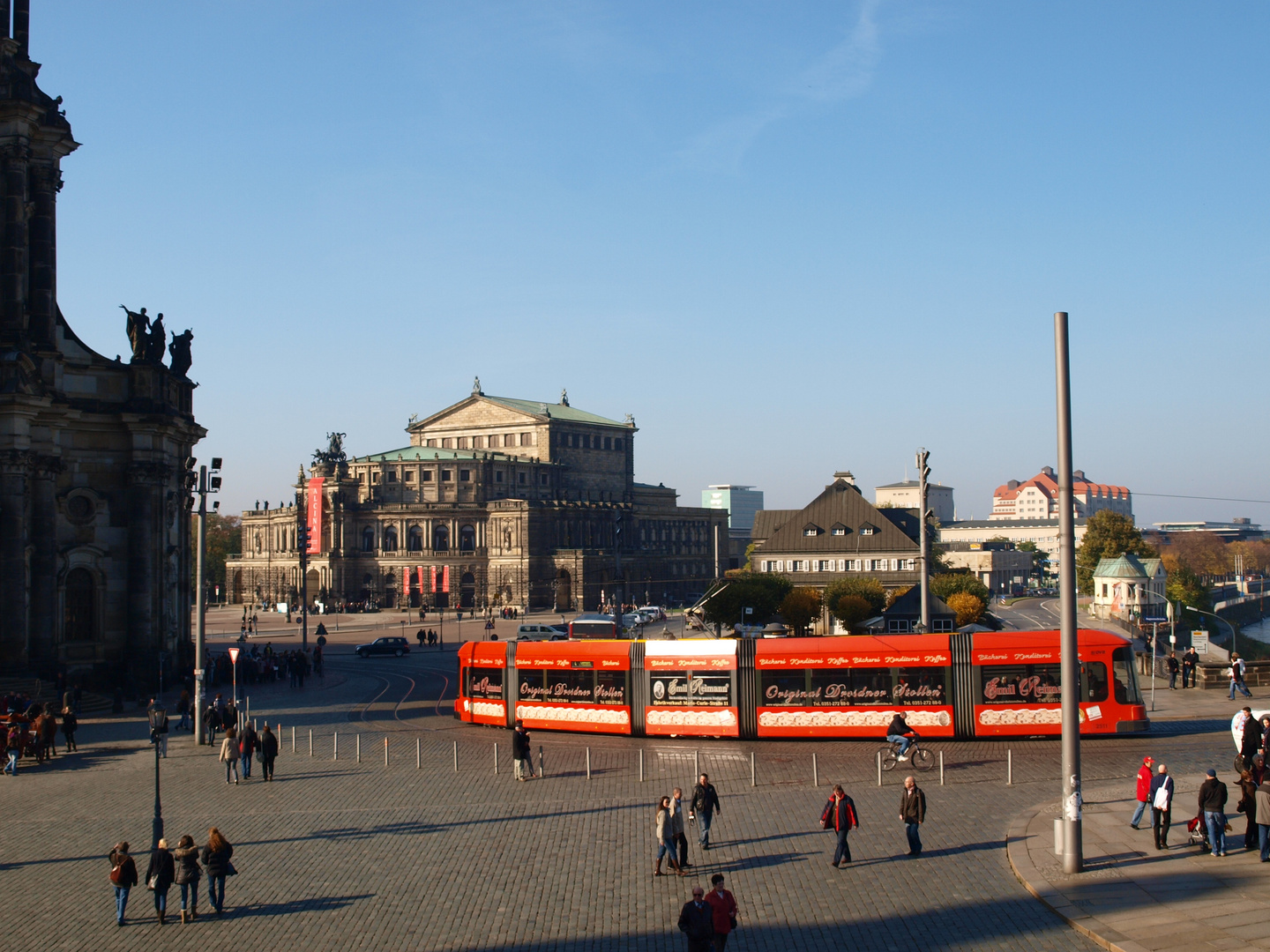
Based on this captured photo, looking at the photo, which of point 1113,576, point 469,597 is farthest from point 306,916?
point 469,597

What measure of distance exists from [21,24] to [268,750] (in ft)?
116

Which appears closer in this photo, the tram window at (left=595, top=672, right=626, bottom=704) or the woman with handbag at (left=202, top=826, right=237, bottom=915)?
the woman with handbag at (left=202, top=826, right=237, bottom=915)

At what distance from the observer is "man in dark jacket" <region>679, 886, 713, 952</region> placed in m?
14.6

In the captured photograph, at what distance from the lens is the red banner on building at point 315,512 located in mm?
130625

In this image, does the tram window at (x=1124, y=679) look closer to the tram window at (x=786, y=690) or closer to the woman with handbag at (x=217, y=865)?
the tram window at (x=786, y=690)

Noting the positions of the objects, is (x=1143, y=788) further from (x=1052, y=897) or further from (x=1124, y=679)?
(x=1124, y=679)

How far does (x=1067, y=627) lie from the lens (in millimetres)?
19922

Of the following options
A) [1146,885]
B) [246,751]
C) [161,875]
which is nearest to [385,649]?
[246,751]

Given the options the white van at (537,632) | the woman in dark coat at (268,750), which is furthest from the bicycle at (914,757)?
the white van at (537,632)

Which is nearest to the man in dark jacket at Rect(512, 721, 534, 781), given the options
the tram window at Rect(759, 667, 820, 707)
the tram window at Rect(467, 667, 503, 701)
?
the tram window at Rect(759, 667, 820, 707)

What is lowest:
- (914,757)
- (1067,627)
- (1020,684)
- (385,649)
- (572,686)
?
(385,649)

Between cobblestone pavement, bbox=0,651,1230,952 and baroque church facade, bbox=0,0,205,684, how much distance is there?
40.0 feet

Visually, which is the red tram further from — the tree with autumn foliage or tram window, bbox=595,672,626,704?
the tree with autumn foliage

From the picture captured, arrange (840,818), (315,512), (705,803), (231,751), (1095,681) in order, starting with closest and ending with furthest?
(840,818) < (705,803) < (231,751) < (1095,681) < (315,512)
